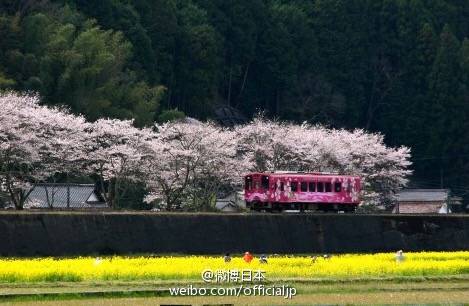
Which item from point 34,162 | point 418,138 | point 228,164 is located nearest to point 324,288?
point 34,162

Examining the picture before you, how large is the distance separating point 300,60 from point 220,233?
44.2 meters

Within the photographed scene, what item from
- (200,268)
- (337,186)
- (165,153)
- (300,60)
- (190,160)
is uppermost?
(300,60)

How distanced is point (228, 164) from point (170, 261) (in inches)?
927

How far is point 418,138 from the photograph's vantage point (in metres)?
74.7

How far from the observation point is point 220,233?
33125 mm

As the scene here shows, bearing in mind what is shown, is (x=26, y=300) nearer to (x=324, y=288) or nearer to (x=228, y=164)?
(x=324, y=288)

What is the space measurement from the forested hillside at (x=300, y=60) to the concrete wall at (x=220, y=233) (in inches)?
872

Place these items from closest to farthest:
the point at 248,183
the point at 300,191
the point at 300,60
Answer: the point at 300,191 → the point at 248,183 → the point at 300,60

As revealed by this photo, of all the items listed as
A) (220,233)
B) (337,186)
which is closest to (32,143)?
(220,233)

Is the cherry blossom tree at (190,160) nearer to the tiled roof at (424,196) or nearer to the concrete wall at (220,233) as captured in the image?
the concrete wall at (220,233)

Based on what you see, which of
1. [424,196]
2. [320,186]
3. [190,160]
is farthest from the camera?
[424,196]

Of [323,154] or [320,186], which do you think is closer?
[320,186]

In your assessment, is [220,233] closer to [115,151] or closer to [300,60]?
[115,151]

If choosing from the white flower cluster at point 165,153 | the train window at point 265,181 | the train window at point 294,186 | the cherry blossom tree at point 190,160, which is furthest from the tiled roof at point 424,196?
the train window at point 265,181
